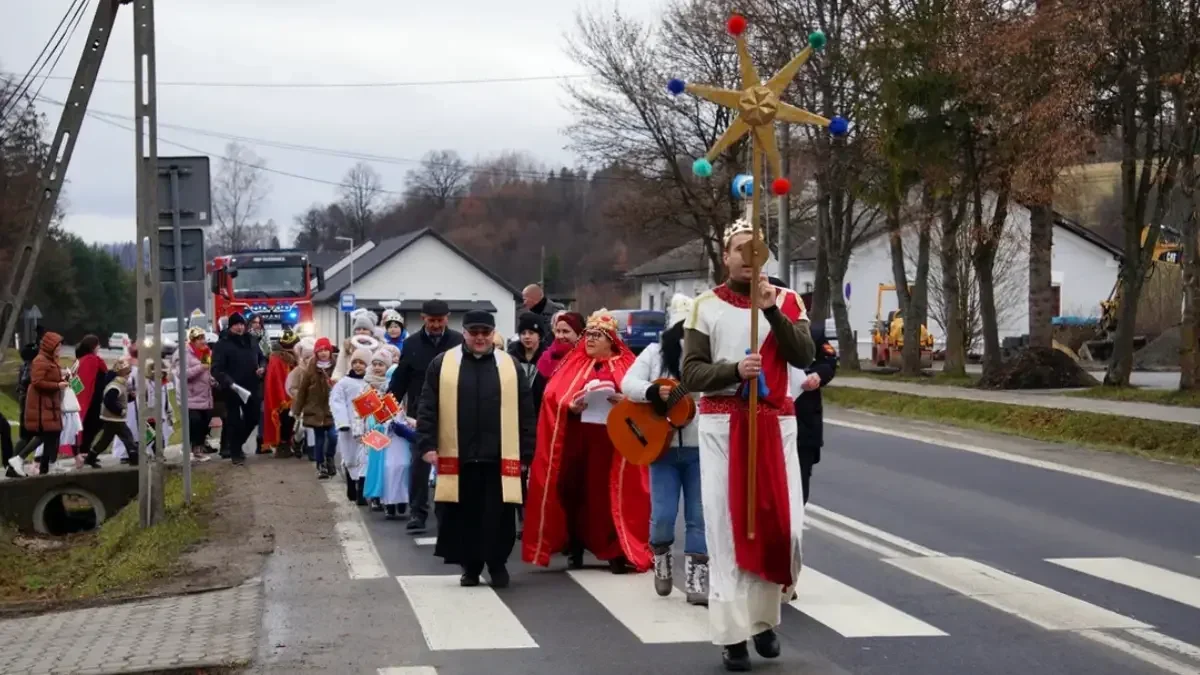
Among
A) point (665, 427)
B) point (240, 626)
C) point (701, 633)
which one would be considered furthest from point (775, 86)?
point (240, 626)

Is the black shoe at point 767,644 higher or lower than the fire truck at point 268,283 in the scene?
lower

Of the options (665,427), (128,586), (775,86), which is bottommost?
(128,586)

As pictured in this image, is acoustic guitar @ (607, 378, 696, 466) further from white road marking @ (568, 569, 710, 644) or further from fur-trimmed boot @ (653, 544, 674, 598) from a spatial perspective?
white road marking @ (568, 569, 710, 644)

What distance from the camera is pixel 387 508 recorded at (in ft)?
45.5

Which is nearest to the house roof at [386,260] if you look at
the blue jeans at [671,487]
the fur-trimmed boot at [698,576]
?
the blue jeans at [671,487]

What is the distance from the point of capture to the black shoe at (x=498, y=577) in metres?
9.85

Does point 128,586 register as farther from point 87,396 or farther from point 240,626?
point 87,396

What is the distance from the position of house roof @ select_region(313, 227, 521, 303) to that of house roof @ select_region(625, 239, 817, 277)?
7454 mm

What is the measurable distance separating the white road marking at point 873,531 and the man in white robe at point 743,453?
4.03m

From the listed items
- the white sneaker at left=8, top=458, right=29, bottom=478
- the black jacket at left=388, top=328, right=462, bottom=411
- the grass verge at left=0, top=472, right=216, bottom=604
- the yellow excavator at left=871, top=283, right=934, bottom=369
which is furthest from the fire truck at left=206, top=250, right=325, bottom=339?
the black jacket at left=388, top=328, right=462, bottom=411

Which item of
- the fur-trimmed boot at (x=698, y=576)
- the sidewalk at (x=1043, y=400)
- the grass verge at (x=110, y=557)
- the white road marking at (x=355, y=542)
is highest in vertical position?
the sidewalk at (x=1043, y=400)

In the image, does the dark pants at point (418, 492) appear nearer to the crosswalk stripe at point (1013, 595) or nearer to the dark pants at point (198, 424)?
the crosswalk stripe at point (1013, 595)

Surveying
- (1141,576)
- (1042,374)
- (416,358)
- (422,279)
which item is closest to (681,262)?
(422,279)

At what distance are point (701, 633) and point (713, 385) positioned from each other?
1.73m
